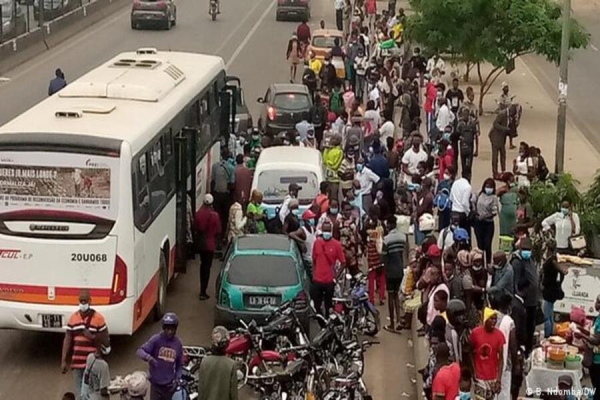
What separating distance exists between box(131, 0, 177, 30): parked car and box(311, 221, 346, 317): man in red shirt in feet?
115

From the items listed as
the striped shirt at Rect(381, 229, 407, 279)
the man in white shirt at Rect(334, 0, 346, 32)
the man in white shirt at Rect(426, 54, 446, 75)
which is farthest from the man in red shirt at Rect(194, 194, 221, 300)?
the man in white shirt at Rect(334, 0, 346, 32)

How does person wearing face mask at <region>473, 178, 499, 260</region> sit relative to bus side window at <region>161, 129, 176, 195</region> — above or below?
below

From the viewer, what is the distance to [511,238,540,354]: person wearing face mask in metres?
15.4

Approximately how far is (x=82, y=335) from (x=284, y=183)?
7829 millimetres

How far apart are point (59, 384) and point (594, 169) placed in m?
16.0

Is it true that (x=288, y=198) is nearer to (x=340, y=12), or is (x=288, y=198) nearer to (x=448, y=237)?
(x=448, y=237)

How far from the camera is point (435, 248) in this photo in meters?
16.5

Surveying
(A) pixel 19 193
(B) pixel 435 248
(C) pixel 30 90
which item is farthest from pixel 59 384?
(C) pixel 30 90

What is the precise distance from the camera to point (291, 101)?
29328mm

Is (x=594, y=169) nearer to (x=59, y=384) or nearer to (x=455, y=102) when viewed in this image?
(x=455, y=102)

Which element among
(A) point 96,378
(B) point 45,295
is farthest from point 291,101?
(A) point 96,378

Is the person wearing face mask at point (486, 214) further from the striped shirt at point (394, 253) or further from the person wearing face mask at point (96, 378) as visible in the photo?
the person wearing face mask at point (96, 378)

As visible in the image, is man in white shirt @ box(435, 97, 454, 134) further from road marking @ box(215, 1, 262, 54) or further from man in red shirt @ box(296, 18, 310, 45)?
road marking @ box(215, 1, 262, 54)

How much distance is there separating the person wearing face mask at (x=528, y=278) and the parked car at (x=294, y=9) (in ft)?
130
